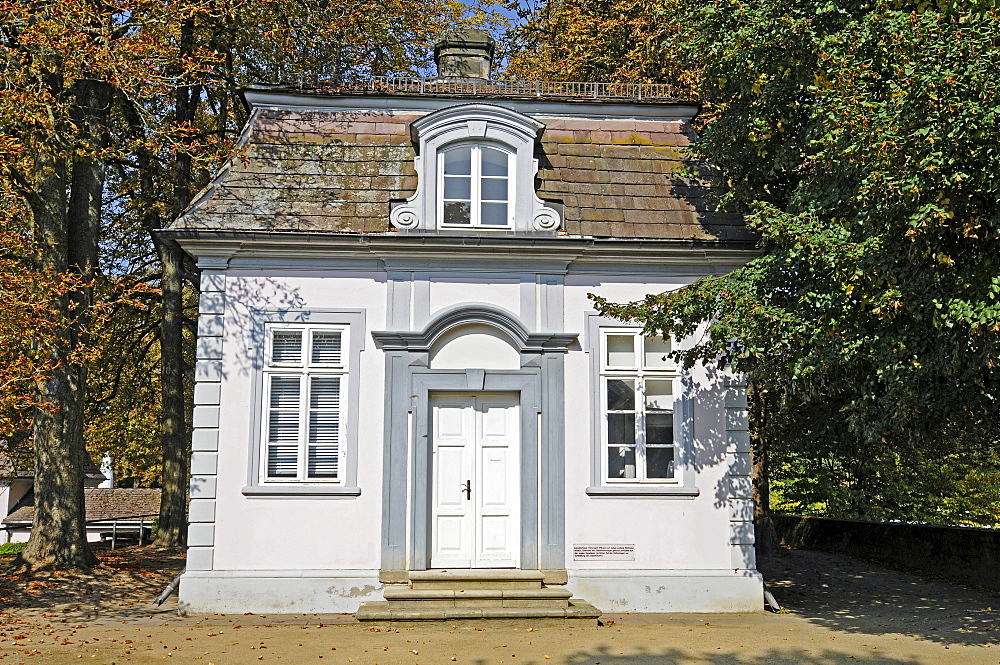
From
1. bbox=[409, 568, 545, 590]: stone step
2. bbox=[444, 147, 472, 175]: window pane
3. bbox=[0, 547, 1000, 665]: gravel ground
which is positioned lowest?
bbox=[0, 547, 1000, 665]: gravel ground

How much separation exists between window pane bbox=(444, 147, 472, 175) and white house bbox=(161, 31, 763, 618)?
0.03 metres

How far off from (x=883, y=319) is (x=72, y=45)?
401 inches

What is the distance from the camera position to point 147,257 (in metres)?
21.2

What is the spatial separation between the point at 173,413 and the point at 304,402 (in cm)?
832

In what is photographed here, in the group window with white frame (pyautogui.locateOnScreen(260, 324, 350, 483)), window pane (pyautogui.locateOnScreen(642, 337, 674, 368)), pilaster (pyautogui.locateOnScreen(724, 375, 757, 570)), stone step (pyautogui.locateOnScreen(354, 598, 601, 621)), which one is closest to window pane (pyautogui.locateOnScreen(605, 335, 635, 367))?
window pane (pyautogui.locateOnScreen(642, 337, 674, 368))

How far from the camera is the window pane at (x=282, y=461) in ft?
40.5

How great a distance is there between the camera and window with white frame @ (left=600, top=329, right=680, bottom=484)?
12727 mm

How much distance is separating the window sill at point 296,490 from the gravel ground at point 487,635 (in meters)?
1.54

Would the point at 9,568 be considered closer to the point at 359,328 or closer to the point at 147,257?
the point at 359,328

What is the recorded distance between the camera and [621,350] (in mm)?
13023

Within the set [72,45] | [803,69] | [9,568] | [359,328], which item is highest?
[72,45]

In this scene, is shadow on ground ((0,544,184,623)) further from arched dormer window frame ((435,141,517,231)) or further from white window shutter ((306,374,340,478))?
arched dormer window frame ((435,141,517,231))

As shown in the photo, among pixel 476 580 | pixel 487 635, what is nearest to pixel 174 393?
pixel 476 580

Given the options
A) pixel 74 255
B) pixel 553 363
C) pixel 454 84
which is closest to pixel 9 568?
pixel 74 255
